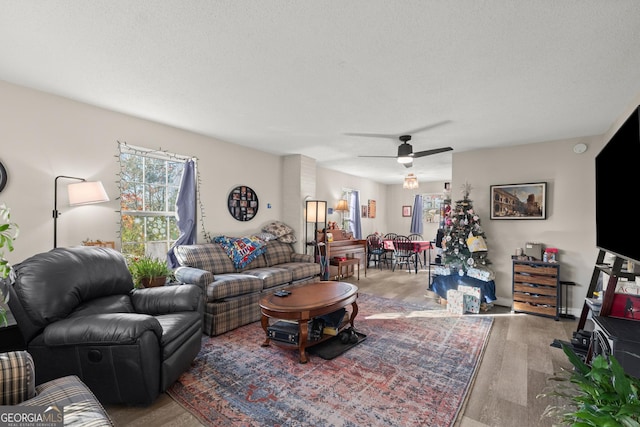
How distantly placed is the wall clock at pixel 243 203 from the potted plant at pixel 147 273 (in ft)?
5.33

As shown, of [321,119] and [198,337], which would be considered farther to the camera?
[321,119]

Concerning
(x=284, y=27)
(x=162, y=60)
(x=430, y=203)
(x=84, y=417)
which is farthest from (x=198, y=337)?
(x=430, y=203)

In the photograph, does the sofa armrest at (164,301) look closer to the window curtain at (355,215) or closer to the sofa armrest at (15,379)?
the sofa armrest at (15,379)

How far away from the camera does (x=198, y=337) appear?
8.30ft

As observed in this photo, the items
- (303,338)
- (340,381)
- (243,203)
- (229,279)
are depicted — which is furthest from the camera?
(243,203)

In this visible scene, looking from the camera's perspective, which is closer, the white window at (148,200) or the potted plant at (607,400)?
the potted plant at (607,400)

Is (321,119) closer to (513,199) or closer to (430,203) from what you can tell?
(513,199)

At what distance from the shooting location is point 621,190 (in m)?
1.82

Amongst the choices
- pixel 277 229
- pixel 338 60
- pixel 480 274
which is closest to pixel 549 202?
pixel 480 274

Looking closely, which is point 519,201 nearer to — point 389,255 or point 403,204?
point 389,255

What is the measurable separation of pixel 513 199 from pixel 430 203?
4.08 metres

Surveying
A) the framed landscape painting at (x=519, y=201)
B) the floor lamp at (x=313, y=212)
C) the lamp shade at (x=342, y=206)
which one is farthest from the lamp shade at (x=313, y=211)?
the framed landscape painting at (x=519, y=201)

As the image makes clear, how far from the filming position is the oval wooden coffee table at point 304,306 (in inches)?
104

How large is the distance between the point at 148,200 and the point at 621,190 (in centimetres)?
450
